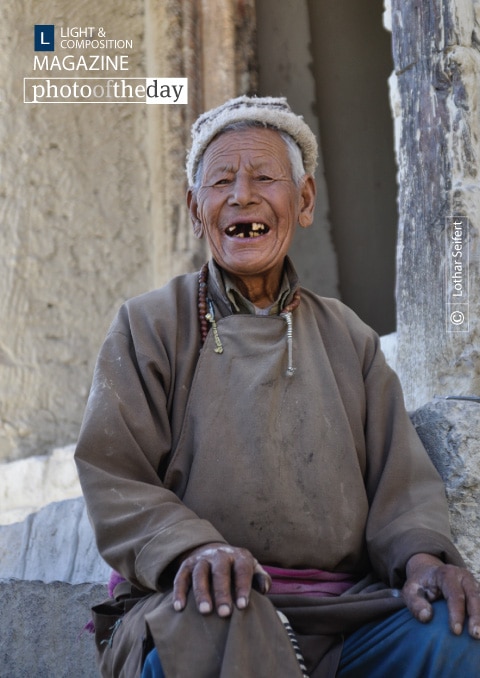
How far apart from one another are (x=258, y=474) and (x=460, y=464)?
666 mm

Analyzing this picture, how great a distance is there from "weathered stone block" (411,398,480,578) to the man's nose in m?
0.82

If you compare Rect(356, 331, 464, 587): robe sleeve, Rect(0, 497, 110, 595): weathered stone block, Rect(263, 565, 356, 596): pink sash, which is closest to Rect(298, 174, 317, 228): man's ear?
Rect(356, 331, 464, 587): robe sleeve

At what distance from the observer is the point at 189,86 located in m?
5.43

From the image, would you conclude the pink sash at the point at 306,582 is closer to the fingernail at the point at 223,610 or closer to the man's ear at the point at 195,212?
the fingernail at the point at 223,610

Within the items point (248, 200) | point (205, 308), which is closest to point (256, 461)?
point (205, 308)

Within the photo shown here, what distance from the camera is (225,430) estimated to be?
2.88 metres

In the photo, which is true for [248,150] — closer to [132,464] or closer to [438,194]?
[132,464]

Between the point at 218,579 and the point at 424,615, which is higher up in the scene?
the point at 218,579

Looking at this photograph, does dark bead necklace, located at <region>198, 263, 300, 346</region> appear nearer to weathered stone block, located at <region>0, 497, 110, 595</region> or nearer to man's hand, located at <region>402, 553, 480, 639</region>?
man's hand, located at <region>402, 553, 480, 639</region>

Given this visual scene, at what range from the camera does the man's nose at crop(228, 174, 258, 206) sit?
308 centimetres

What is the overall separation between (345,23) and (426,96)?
6.42 feet

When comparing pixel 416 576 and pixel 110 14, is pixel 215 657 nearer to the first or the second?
pixel 416 576

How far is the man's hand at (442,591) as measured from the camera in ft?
8.02

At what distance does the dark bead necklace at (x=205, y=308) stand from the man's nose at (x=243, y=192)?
224 millimetres
